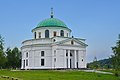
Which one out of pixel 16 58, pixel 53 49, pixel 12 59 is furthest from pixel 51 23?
pixel 12 59

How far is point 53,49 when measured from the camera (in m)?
68.5

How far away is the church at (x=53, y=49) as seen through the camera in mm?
67375

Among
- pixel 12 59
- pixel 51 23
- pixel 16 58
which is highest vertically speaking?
pixel 51 23

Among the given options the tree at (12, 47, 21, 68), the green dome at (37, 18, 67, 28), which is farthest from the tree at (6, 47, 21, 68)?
the green dome at (37, 18, 67, 28)

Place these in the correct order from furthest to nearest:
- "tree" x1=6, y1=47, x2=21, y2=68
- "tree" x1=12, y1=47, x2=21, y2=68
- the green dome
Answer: "tree" x1=12, y1=47, x2=21, y2=68 → "tree" x1=6, y1=47, x2=21, y2=68 → the green dome

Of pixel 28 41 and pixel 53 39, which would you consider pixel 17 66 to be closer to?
pixel 28 41

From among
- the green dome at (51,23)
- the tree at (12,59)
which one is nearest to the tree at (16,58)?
the tree at (12,59)

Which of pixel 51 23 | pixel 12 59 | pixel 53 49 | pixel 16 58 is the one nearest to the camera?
pixel 53 49

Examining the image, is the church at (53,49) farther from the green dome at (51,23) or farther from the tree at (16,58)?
the tree at (16,58)

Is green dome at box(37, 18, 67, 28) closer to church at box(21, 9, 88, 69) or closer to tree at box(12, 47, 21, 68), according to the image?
church at box(21, 9, 88, 69)

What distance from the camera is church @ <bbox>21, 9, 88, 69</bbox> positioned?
221 feet

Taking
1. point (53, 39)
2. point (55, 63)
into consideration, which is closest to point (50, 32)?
point (53, 39)

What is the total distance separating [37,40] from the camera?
7156cm

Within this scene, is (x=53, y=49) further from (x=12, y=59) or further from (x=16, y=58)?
(x=16, y=58)
